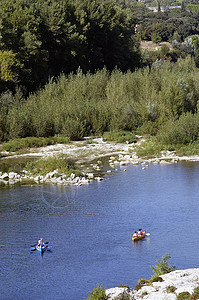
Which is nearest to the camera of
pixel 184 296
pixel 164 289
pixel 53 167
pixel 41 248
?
pixel 184 296

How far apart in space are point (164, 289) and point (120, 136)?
2122cm

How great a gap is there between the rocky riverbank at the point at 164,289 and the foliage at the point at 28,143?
62.8 ft

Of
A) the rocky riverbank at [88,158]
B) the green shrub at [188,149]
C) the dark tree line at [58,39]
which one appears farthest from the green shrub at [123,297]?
the dark tree line at [58,39]

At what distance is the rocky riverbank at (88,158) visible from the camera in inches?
866

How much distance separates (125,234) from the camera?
15.1 m

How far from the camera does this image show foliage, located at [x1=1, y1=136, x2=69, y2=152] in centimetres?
2864

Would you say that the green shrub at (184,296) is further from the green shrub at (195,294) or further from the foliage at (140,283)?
the foliage at (140,283)

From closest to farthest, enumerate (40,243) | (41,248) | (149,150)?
(41,248) → (40,243) → (149,150)

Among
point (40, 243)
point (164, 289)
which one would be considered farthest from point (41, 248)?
point (164, 289)

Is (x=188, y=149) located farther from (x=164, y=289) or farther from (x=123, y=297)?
(x=123, y=297)

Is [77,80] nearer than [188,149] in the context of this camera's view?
No

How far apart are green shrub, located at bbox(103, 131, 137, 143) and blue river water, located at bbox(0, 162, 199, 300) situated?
7.48m

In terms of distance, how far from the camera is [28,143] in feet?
95.7

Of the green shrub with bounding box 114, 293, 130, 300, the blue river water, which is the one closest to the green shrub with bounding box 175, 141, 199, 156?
the blue river water
